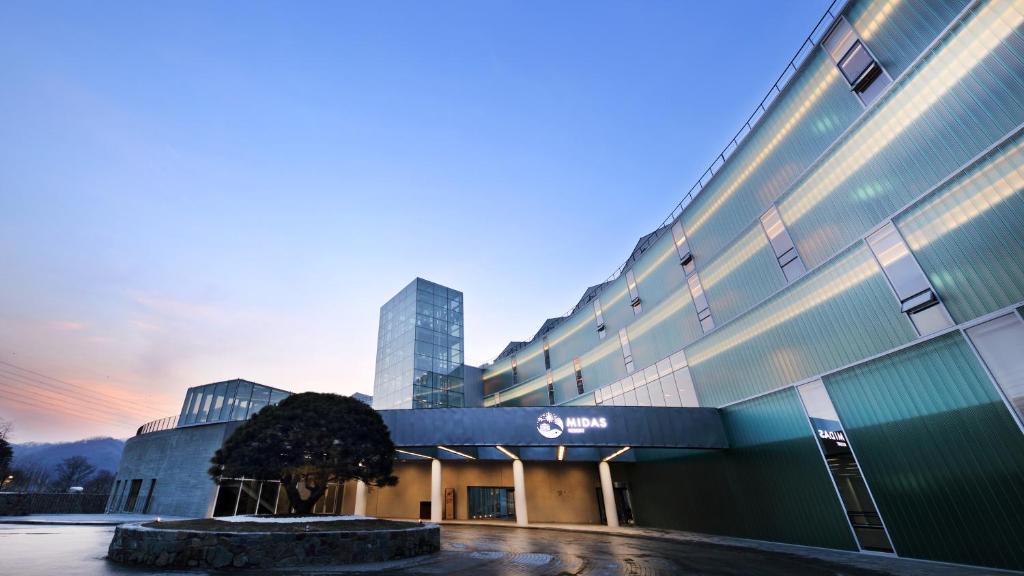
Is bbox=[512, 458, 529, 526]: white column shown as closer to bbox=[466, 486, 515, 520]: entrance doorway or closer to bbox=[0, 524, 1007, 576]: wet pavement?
bbox=[466, 486, 515, 520]: entrance doorway

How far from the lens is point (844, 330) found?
Result: 53.3ft

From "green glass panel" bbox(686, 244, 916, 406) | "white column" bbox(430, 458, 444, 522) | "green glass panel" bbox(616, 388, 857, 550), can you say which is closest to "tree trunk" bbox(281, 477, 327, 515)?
"white column" bbox(430, 458, 444, 522)

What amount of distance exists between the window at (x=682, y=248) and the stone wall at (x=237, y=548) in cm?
2249

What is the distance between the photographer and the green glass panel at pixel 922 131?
11766mm

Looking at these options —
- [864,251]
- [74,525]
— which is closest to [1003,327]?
[864,251]

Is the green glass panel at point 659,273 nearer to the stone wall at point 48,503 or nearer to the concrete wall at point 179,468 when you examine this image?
the concrete wall at point 179,468

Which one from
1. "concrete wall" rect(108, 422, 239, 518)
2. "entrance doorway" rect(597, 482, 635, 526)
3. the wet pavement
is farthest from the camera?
"entrance doorway" rect(597, 482, 635, 526)

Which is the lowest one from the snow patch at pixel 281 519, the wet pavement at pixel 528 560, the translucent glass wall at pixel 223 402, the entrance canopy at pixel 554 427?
the wet pavement at pixel 528 560

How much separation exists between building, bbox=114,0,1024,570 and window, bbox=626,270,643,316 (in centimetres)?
18

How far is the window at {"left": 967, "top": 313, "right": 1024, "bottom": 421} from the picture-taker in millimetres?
11227

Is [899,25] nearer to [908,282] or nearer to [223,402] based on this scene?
[908,282]

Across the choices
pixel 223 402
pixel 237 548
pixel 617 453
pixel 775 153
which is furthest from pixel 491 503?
pixel 775 153

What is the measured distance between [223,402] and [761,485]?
3566 cm

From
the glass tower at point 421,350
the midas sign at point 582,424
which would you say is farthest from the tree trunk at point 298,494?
the glass tower at point 421,350
